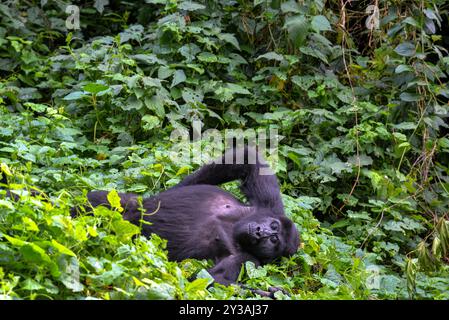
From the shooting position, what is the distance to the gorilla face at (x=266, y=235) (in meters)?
4.80

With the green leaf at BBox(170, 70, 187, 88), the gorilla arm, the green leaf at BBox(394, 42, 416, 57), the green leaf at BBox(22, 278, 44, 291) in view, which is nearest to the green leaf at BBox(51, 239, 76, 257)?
the green leaf at BBox(22, 278, 44, 291)

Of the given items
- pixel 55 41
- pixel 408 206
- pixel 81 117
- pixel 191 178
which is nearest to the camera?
pixel 191 178

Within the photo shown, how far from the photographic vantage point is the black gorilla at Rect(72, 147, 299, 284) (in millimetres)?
4809

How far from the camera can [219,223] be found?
4.93m

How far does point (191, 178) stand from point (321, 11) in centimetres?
254

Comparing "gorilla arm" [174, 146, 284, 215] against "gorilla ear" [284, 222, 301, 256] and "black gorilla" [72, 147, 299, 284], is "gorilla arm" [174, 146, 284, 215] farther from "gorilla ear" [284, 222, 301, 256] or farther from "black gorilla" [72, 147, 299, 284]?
"gorilla ear" [284, 222, 301, 256]

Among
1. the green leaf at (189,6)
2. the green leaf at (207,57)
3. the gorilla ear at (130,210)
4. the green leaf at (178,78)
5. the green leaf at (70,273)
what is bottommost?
the gorilla ear at (130,210)

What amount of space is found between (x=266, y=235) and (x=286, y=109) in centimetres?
225

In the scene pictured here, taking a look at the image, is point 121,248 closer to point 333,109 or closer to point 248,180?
point 248,180

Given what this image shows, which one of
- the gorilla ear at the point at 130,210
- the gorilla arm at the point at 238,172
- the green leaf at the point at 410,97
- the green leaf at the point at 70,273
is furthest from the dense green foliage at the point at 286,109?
the green leaf at the point at 70,273

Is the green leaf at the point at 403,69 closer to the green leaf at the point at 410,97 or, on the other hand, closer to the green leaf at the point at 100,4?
the green leaf at the point at 410,97

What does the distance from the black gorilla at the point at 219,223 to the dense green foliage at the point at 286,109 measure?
0.42ft

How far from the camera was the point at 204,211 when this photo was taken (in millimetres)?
4988
